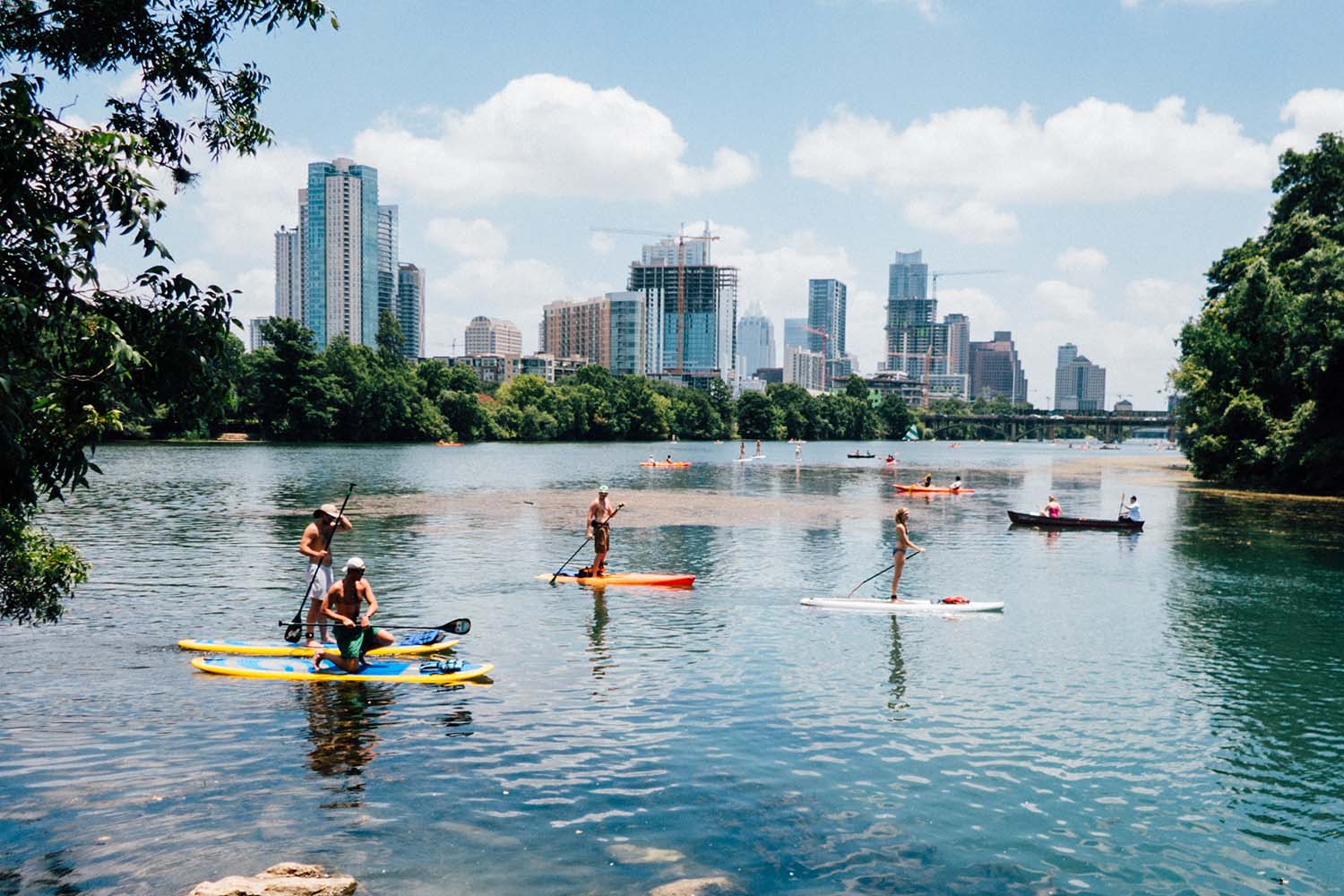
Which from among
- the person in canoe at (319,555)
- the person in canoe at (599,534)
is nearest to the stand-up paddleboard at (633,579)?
the person in canoe at (599,534)

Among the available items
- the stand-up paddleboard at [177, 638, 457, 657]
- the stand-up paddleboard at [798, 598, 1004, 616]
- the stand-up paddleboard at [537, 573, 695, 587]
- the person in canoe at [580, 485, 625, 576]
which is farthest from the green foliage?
the stand-up paddleboard at [177, 638, 457, 657]

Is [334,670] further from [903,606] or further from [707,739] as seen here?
[903,606]

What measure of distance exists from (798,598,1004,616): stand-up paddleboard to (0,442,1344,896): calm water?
70 cm

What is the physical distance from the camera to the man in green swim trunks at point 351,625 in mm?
17047

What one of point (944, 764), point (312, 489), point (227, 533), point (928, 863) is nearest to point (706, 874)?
point (928, 863)

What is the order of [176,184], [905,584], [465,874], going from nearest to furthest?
[465,874]
[176,184]
[905,584]

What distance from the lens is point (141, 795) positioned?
38.7 feet

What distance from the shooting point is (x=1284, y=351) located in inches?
2539

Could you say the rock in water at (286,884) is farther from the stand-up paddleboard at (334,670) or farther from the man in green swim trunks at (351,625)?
the man in green swim trunks at (351,625)

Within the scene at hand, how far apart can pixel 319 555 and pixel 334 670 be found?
99.0 inches

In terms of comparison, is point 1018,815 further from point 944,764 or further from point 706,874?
point 706,874

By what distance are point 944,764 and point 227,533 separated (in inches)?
1277

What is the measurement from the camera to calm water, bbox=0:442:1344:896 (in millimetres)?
10570

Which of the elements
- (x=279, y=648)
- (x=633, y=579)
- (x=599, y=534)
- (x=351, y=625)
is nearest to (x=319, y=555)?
(x=279, y=648)
